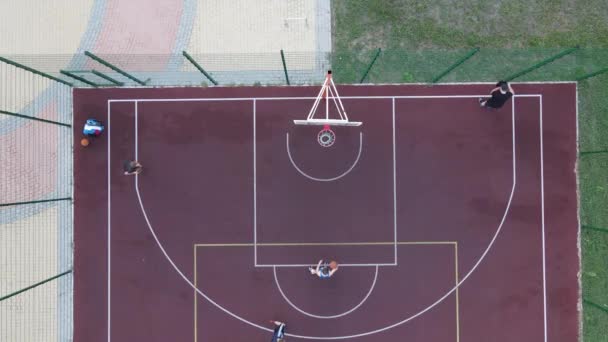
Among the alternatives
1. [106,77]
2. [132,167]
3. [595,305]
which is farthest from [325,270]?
[106,77]

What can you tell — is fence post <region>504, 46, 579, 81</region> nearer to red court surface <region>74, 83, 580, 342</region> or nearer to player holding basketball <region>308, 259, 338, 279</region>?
red court surface <region>74, 83, 580, 342</region>

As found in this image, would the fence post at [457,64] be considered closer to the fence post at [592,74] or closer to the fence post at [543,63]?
the fence post at [543,63]

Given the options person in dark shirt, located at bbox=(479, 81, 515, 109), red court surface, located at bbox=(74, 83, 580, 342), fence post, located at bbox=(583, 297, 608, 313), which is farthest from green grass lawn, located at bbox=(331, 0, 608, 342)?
person in dark shirt, located at bbox=(479, 81, 515, 109)

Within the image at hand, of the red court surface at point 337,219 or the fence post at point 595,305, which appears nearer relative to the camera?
the fence post at point 595,305

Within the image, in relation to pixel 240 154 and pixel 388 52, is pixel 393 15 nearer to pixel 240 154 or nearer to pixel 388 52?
pixel 388 52

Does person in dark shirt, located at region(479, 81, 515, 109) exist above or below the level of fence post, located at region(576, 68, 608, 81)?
below

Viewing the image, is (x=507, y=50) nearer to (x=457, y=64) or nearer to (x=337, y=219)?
(x=457, y=64)

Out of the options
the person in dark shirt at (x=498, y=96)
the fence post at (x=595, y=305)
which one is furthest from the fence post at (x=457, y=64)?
the fence post at (x=595, y=305)
